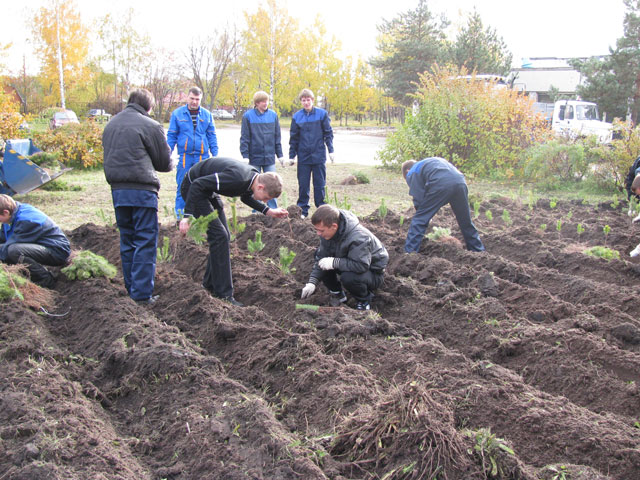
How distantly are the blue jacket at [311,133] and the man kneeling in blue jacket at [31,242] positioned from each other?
387 centimetres

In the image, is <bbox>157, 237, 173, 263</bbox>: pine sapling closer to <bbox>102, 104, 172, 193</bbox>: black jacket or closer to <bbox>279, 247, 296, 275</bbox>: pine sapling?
<bbox>102, 104, 172, 193</bbox>: black jacket

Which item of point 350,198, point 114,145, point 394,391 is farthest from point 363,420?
point 350,198

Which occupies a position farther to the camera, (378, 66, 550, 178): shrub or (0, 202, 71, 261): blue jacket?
(378, 66, 550, 178): shrub

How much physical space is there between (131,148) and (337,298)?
7.31 ft

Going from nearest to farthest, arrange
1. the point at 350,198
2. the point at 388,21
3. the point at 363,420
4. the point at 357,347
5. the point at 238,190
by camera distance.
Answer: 1. the point at 363,420
2. the point at 357,347
3. the point at 238,190
4. the point at 350,198
5. the point at 388,21

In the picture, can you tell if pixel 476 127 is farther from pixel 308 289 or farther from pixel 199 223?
pixel 199 223

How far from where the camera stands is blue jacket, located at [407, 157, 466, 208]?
19.3 feet

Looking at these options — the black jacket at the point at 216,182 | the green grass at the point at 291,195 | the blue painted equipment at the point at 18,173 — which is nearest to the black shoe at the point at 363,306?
the black jacket at the point at 216,182

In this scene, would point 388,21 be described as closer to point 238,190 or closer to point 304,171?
point 304,171

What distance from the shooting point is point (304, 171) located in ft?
26.6

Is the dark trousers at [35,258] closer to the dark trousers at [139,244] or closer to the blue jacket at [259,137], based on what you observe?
the dark trousers at [139,244]

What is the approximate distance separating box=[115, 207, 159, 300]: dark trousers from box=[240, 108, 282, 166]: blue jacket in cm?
333

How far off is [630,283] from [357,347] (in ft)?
10.7

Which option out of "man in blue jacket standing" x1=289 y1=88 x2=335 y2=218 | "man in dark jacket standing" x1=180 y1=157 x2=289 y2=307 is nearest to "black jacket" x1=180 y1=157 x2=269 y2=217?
"man in dark jacket standing" x1=180 y1=157 x2=289 y2=307
